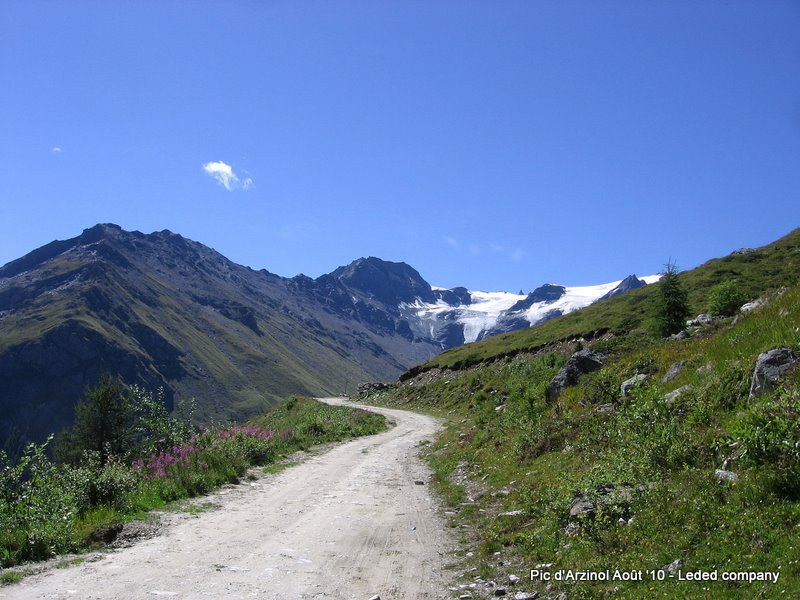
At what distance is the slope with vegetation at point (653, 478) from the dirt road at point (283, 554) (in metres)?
1.25

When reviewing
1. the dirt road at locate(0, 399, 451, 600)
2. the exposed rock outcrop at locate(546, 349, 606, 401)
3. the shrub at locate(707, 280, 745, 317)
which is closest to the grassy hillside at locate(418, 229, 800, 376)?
the shrub at locate(707, 280, 745, 317)

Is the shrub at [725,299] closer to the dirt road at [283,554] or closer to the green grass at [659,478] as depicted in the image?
the green grass at [659,478]

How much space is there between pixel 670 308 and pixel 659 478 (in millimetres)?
36394

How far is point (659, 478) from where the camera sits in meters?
11.1

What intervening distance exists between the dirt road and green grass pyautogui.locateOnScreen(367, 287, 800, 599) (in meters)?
1.36

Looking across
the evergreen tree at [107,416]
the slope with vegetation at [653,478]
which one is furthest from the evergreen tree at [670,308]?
the evergreen tree at [107,416]

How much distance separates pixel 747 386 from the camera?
41.6ft

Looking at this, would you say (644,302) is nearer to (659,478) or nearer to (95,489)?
(659,478)

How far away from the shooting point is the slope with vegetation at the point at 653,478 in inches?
313

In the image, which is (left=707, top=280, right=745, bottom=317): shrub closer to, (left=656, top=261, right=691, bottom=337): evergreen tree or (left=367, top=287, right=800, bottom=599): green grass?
(left=656, top=261, right=691, bottom=337): evergreen tree

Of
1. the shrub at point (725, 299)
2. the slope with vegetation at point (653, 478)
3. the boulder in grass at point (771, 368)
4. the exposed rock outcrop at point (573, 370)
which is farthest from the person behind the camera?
the shrub at point (725, 299)

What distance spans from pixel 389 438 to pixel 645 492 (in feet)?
90.8

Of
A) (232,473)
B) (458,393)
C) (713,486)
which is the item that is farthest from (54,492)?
(458,393)

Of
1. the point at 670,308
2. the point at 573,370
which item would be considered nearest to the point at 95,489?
the point at 573,370
